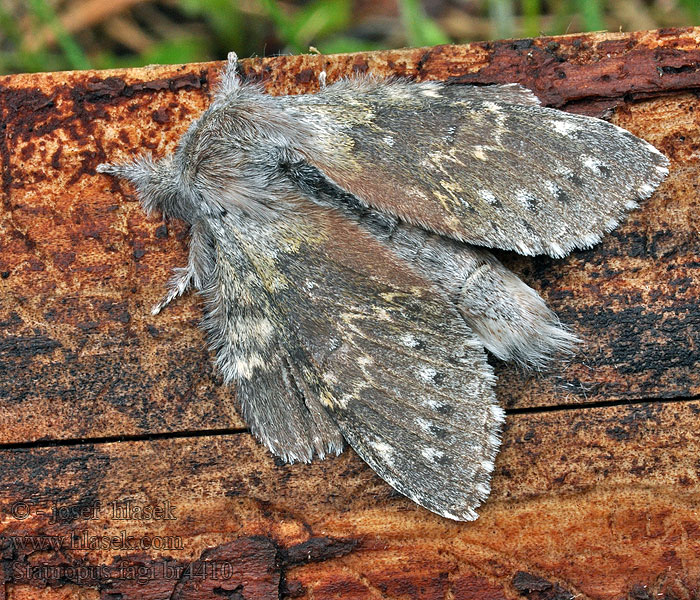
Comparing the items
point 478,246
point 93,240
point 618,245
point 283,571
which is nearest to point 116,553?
point 283,571

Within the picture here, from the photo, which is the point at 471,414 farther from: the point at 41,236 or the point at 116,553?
the point at 41,236

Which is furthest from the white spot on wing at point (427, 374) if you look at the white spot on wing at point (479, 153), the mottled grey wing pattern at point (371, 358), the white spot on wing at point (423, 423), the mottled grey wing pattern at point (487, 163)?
the white spot on wing at point (479, 153)

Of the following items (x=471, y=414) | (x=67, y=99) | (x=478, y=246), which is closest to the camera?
(x=471, y=414)

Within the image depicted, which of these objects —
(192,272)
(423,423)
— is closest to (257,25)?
(192,272)

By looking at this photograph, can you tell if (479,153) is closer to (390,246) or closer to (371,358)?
(390,246)

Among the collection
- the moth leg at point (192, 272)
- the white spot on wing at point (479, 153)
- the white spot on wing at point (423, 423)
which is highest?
the white spot on wing at point (479, 153)

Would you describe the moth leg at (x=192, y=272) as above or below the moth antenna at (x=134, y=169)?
below

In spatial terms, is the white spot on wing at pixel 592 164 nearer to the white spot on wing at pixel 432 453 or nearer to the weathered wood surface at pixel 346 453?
the weathered wood surface at pixel 346 453
